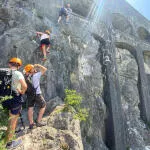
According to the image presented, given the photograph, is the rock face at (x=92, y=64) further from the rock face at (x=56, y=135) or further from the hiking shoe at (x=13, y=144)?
the hiking shoe at (x=13, y=144)

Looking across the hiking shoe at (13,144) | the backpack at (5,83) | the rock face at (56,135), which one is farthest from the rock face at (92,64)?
the backpack at (5,83)

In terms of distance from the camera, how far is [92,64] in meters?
13.1

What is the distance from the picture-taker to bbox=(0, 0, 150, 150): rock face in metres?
9.20

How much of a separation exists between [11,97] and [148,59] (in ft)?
53.9

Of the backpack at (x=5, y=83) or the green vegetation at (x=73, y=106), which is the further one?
the green vegetation at (x=73, y=106)

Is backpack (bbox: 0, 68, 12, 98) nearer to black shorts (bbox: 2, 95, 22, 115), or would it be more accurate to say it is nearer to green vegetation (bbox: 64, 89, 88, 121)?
black shorts (bbox: 2, 95, 22, 115)

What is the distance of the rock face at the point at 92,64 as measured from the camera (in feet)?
30.2

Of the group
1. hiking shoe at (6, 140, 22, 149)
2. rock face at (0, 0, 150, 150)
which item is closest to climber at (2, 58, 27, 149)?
hiking shoe at (6, 140, 22, 149)

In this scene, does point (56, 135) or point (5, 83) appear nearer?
point (5, 83)

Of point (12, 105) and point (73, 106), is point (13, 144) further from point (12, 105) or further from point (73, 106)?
point (73, 106)

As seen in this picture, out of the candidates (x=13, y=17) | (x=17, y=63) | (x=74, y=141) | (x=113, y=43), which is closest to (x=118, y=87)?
(x=113, y=43)

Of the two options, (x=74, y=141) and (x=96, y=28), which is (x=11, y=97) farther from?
(x=96, y=28)

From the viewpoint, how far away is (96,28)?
15.7 meters

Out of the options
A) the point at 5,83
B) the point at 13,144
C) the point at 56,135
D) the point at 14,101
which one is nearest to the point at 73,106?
the point at 56,135
